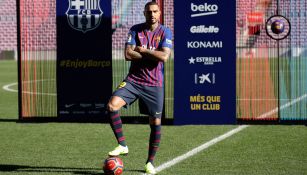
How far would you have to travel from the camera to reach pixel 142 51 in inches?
341

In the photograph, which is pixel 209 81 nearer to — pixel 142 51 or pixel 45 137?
pixel 45 137

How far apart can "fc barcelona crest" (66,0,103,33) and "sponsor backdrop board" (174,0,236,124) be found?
163 centimetres

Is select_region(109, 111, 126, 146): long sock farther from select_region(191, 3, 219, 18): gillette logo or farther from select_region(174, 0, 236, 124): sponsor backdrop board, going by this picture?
select_region(191, 3, 219, 18): gillette logo

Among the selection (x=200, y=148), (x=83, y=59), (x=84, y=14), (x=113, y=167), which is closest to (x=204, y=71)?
(x=83, y=59)

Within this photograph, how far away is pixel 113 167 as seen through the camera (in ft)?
27.6

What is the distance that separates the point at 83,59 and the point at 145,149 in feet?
12.9

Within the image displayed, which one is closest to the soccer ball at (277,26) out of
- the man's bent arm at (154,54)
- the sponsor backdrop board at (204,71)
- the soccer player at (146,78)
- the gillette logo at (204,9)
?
the sponsor backdrop board at (204,71)

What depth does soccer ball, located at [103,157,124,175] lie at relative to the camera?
8406 mm

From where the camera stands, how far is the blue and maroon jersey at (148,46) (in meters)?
8.84

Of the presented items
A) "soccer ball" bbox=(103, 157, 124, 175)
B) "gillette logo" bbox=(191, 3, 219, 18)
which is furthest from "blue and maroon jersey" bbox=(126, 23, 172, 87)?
"gillette logo" bbox=(191, 3, 219, 18)

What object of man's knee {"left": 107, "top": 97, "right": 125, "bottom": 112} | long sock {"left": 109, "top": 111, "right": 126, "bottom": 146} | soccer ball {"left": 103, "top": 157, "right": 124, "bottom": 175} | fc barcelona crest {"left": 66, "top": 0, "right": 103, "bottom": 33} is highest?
fc barcelona crest {"left": 66, "top": 0, "right": 103, "bottom": 33}

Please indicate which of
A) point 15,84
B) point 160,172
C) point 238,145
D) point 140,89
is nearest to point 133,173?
point 160,172

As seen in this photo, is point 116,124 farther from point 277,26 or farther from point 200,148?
point 277,26

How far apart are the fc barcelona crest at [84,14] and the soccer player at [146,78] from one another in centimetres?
511
